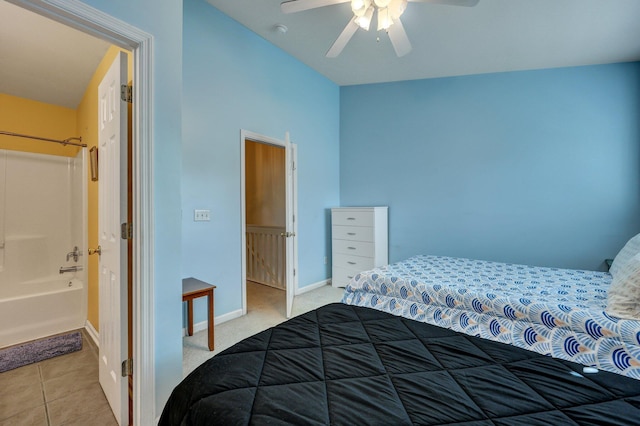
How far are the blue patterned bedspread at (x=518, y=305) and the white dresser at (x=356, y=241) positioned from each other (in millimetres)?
1270

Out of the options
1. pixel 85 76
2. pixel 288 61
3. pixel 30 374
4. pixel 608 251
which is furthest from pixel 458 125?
pixel 30 374

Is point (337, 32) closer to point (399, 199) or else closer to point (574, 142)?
point (399, 199)

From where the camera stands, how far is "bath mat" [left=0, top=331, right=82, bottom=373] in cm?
200

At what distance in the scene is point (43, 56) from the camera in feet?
7.22

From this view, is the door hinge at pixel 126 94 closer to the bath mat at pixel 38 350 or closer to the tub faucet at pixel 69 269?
the bath mat at pixel 38 350

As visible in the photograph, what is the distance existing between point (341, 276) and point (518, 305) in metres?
2.53

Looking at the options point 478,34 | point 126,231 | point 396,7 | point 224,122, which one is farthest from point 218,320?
point 478,34

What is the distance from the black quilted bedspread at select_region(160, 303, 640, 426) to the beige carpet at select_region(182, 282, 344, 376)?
51.7 inches

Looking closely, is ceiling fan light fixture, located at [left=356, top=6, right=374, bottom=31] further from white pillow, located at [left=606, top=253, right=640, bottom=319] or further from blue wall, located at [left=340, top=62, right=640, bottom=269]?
blue wall, located at [left=340, top=62, right=640, bottom=269]

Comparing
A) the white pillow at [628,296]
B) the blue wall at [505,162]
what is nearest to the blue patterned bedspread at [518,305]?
the white pillow at [628,296]

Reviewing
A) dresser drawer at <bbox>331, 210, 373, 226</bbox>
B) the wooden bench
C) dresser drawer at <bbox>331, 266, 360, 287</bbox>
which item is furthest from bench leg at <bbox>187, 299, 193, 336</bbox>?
dresser drawer at <bbox>331, 210, 373, 226</bbox>

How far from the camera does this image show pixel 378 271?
6.80 feet

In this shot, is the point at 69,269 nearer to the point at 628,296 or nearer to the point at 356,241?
the point at 356,241

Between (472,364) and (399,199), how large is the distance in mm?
2997
